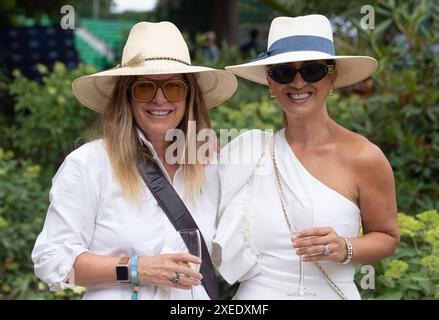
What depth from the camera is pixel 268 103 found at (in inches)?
267

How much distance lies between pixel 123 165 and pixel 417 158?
3.36 meters

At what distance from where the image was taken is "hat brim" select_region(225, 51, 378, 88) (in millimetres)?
2914

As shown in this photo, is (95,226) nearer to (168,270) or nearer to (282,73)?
(168,270)

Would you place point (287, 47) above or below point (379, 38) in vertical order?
below

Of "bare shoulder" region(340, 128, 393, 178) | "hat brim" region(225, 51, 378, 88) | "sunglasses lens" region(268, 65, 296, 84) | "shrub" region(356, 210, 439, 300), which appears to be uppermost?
"hat brim" region(225, 51, 378, 88)

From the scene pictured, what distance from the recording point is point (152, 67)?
2.95 meters

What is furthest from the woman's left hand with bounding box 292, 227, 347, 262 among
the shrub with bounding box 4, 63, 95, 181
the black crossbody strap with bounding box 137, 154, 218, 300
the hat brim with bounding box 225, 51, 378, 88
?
the shrub with bounding box 4, 63, 95, 181

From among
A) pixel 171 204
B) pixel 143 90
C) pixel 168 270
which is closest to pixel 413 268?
pixel 171 204

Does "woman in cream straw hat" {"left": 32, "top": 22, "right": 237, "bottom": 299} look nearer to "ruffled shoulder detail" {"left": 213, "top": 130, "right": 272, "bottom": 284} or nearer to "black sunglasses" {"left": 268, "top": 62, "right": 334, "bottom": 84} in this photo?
"ruffled shoulder detail" {"left": 213, "top": 130, "right": 272, "bottom": 284}

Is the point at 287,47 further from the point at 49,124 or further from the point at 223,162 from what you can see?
the point at 49,124

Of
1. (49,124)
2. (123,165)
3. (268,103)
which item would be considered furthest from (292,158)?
(49,124)

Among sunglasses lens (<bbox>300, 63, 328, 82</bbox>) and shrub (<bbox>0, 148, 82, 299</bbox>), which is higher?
sunglasses lens (<bbox>300, 63, 328, 82</bbox>)

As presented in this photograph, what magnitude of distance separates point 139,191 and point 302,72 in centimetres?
83

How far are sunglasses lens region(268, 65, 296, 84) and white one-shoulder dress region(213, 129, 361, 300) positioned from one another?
1.03 feet
